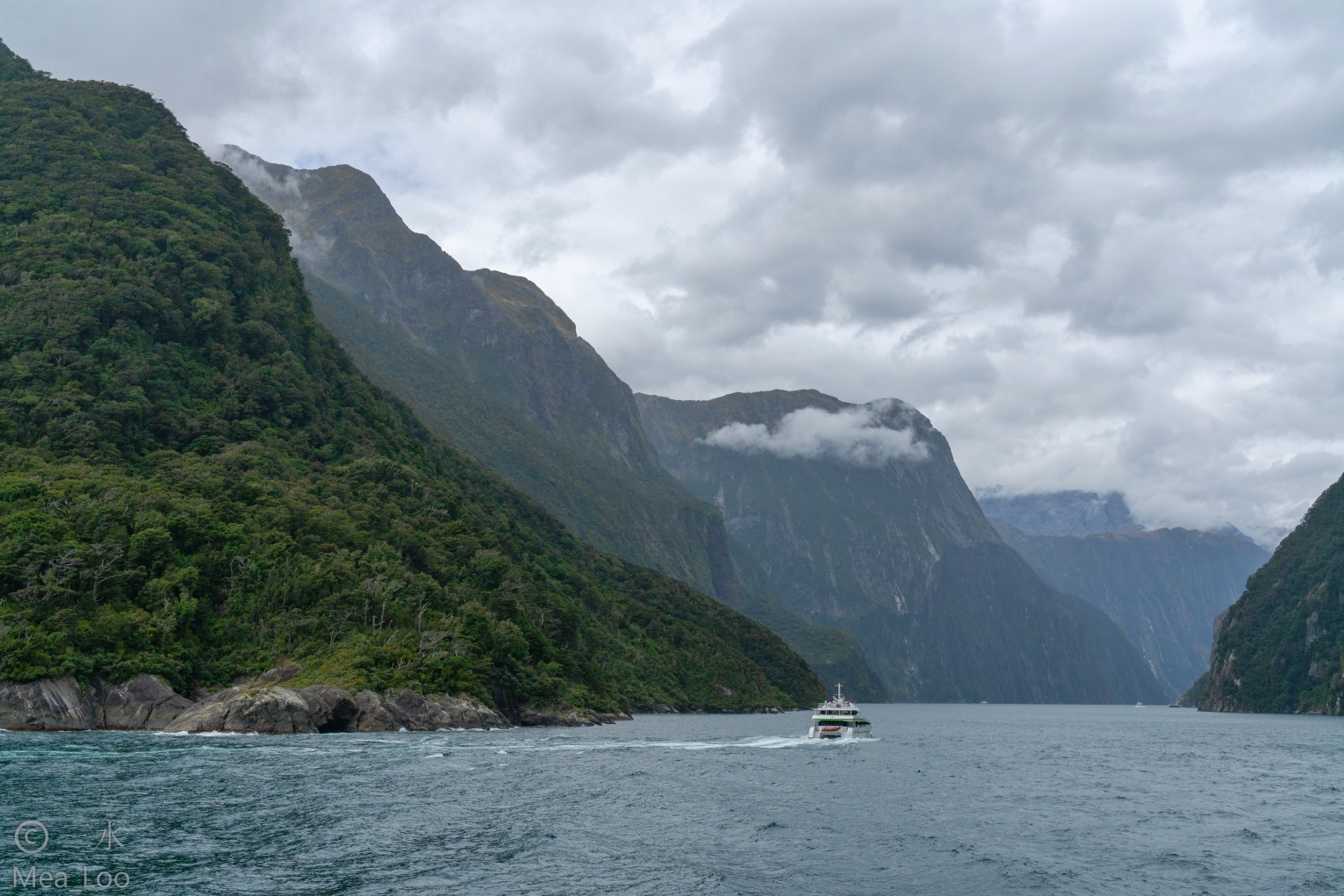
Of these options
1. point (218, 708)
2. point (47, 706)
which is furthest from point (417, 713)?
point (47, 706)

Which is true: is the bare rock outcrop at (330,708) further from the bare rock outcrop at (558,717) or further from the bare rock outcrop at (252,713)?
the bare rock outcrop at (558,717)

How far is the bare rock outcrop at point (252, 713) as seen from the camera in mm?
111562

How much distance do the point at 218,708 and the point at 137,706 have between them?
928cm

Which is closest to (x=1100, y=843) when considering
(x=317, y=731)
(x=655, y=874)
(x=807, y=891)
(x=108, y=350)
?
(x=807, y=891)

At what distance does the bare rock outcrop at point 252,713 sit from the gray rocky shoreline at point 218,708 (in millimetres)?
97

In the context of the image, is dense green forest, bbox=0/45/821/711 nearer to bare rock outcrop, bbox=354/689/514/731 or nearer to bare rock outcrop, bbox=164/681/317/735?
bare rock outcrop, bbox=354/689/514/731

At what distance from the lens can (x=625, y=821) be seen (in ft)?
210

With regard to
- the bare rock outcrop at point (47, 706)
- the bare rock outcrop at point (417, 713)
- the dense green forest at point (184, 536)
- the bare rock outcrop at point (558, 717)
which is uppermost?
the dense green forest at point (184, 536)

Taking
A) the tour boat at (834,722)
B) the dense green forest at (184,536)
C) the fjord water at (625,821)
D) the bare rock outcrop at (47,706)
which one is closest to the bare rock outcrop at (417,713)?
the dense green forest at (184,536)

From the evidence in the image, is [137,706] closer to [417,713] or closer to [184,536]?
[184,536]

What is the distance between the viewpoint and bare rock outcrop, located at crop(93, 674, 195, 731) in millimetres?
112000

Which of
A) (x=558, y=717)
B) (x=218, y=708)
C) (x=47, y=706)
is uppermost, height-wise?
(x=47, y=706)

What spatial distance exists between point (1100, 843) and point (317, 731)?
9092cm

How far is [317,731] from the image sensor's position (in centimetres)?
12031
